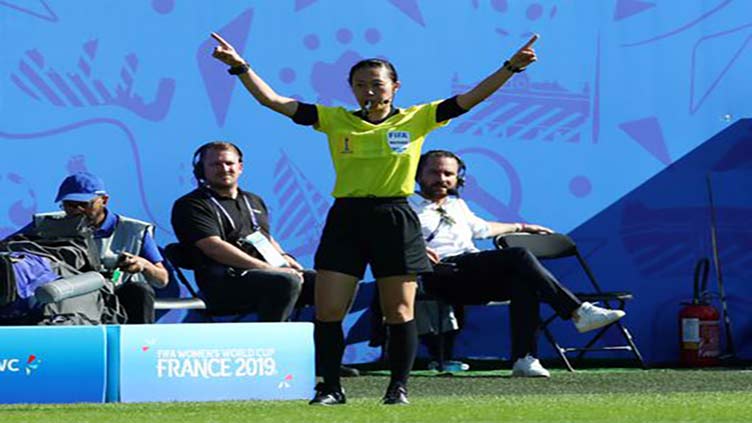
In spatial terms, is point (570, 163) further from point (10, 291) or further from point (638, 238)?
point (10, 291)

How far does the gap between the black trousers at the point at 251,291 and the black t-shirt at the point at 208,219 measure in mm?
134

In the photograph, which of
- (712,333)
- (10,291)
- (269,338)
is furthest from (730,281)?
(10,291)

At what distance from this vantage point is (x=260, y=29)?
1128 centimetres

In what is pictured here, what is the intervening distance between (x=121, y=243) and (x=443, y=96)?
7.85 ft

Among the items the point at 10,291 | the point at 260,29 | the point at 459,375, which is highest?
the point at 260,29

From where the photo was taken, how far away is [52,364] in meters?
8.34

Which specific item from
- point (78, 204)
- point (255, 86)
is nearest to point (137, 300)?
point (78, 204)

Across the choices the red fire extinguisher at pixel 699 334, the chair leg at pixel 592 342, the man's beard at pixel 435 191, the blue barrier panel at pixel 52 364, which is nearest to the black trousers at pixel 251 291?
the man's beard at pixel 435 191

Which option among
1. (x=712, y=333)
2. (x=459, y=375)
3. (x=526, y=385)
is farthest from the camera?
(x=712, y=333)

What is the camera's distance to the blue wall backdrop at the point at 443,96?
10.9m

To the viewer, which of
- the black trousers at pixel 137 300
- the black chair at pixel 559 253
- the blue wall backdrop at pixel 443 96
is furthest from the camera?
the black chair at pixel 559 253

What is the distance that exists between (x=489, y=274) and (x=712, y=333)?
1.71 m

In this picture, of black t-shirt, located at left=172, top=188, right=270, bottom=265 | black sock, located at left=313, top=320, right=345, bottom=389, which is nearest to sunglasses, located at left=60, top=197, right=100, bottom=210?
black t-shirt, located at left=172, top=188, right=270, bottom=265

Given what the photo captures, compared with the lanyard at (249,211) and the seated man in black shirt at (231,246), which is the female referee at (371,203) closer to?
the seated man in black shirt at (231,246)
